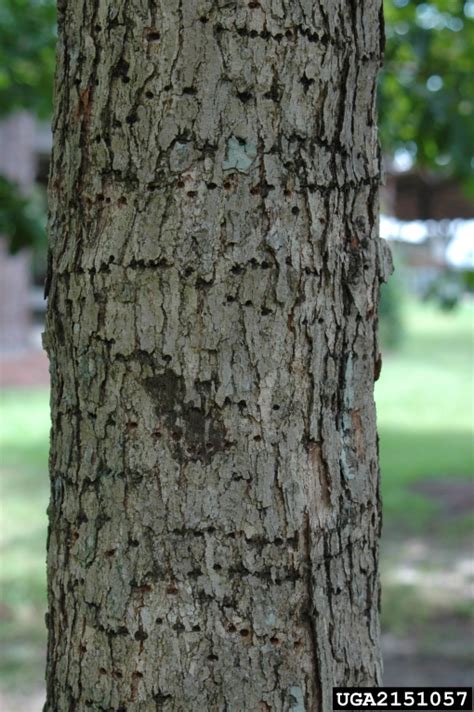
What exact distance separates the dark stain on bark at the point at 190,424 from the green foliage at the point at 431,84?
9.33ft

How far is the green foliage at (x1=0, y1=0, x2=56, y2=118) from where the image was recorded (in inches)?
200

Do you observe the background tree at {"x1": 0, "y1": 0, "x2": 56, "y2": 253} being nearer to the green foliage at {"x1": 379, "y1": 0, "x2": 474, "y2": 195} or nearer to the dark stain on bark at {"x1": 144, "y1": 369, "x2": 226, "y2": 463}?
the green foliage at {"x1": 379, "y1": 0, "x2": 474, "y2": 195}

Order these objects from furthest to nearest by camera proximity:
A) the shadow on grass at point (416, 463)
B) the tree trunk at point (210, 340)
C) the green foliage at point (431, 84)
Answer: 1. the shadow on grass at point (416, 463)
2. the green foliage at point (431, 84)
3. the tree trunk at point (210, 340)

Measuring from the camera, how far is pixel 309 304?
5.32ft

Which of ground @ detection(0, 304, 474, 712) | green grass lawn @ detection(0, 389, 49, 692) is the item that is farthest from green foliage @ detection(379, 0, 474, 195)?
green grass lawn @ detection(0, 389, 49, 692)

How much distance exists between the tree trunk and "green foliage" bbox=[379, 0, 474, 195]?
2657 mm

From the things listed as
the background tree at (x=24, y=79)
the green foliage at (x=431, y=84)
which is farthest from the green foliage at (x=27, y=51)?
the green foliage at (x=431, y=84)

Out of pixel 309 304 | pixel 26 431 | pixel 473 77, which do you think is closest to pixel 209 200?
pixel 309 304

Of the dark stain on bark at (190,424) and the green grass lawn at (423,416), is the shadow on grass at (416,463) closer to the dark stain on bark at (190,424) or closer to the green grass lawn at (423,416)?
the green grass lawn at (423,416)

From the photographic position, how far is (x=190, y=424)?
5.23 ft

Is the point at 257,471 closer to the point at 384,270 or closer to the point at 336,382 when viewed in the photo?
the point at 336,382

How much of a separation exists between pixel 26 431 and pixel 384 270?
Answer: 10450 mm

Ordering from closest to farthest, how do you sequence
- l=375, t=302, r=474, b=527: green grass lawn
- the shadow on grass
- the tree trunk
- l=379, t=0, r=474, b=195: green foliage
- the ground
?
1. the tree trunk
2. l=379, t=0, r=474, b=195: green foliage
3. the ground
4. the shadow on grass
5. l=375, t=302, r=474, b=527: green grass lawn

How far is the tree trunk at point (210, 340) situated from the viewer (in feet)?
5.17
